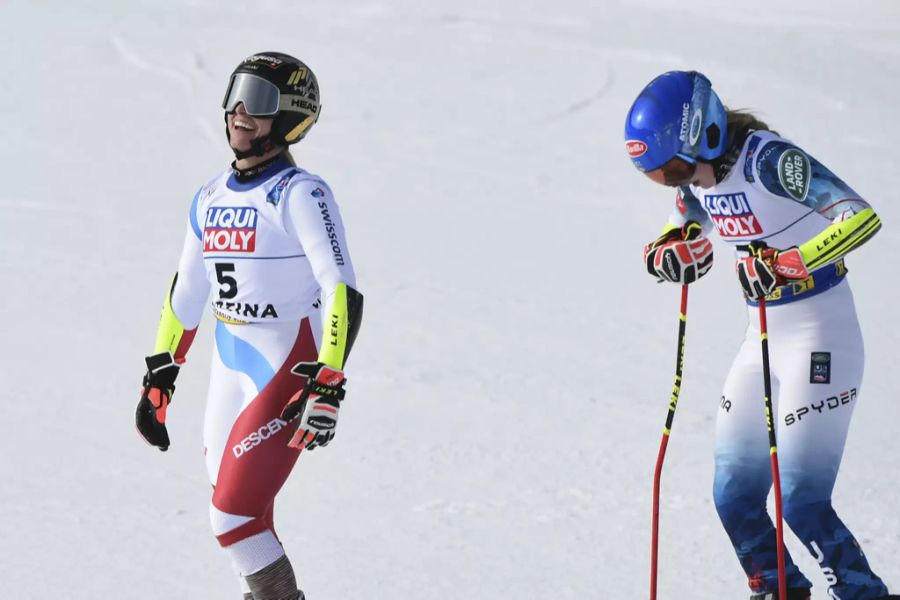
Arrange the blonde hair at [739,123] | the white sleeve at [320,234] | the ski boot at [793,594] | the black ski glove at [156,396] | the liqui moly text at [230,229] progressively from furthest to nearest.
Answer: the black ski glove at [156,396] < the ski boot at [793,594] < the blonde hair at [739,123] < the liqui moly text at [230,229] < the white sleeve at [320,234]

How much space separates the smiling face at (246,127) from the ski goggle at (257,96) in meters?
0.02

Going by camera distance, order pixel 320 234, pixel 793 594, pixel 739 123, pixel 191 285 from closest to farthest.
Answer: pixel 320 234 → pixel 739 123 → pixel 793 594 → pixel 191 285

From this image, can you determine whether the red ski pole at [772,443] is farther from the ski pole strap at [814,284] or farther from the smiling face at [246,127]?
the smiling face at [246,127]

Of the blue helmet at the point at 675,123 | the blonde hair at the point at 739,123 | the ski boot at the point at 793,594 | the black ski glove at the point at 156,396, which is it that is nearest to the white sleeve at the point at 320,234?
the black ski glove at the point at 156,396

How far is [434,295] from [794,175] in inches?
239

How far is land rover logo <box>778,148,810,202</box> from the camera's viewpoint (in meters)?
4.34

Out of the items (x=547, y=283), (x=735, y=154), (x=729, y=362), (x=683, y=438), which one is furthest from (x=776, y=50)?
(x=735, y=154)

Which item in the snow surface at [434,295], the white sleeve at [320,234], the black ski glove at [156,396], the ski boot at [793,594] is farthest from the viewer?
the snow surface at [434,295]

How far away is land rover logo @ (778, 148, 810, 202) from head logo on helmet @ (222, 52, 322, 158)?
178cm

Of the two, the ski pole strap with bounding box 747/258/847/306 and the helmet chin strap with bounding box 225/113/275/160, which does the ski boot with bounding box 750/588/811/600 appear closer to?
the ski pole strap with bounding box 747/258/847/306

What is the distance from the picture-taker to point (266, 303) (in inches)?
176

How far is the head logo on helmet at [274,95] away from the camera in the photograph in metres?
4.46

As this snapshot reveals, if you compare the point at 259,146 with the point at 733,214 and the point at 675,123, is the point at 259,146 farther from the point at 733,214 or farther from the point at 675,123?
the point at 733,214

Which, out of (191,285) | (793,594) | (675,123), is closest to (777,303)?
(675,123)
